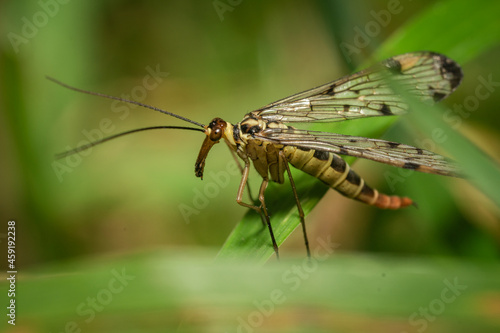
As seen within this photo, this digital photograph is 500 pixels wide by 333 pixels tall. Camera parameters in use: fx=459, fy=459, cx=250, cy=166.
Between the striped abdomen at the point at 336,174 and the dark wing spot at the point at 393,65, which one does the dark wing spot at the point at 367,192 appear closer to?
the striped abdomen at the point at 336,174

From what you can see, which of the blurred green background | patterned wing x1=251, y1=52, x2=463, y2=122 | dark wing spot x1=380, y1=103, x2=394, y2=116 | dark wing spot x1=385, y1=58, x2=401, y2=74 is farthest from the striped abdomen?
dark wing spot x1=385, y1=58, x2=401, y2=74

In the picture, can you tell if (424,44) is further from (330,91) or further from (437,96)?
(330,91)

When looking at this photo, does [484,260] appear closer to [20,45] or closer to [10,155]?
[10,155]

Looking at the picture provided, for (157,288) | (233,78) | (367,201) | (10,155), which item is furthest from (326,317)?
(233,78)

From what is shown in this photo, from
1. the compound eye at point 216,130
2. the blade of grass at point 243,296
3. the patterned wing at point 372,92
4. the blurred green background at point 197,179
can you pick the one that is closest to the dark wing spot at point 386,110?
the patterned wing at point 372,92

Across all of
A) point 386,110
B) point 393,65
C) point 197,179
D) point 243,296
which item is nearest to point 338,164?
Answer: point 386,110

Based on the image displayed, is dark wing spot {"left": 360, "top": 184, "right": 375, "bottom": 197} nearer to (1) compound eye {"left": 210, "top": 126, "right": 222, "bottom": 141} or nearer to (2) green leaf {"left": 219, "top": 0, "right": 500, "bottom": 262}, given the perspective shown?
(2) green leaf {"left": 219, "top": 0, "right": 500, "bottom": 262}
